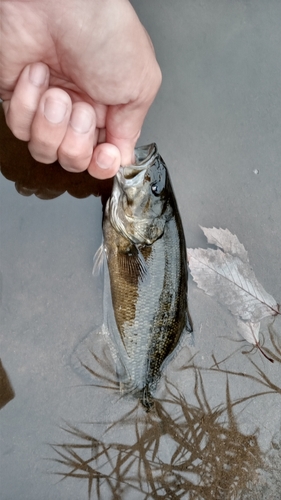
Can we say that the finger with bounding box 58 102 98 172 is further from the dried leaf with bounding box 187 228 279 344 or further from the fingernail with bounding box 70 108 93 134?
the dried leaf with bounding box 187 228 279 344

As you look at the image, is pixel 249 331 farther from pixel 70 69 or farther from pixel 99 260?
pixel 70 69

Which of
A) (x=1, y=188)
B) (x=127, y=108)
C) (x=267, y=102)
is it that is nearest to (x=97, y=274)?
(x=1, y=188)

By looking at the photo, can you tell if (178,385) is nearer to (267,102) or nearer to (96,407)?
(96,407)

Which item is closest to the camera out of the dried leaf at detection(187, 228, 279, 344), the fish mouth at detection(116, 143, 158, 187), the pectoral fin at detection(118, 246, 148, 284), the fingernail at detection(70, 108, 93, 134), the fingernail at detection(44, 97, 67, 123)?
the fingernail at detection(44, 97, 67, 123)

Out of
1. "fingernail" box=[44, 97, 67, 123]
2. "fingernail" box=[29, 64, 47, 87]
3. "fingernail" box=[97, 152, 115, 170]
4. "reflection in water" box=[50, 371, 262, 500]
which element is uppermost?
"fingernail" box=[29, 64, 47, 87]

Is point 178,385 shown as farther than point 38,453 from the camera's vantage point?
Yes

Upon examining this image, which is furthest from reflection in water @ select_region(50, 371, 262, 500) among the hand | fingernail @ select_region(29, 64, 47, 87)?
fingernail @ select_region(29, 64, 47, 87)

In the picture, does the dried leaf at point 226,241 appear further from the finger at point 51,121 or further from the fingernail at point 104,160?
the finger at point 51,121
